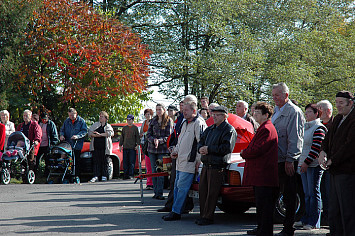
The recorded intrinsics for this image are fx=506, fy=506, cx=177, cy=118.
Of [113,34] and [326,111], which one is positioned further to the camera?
[113,34]

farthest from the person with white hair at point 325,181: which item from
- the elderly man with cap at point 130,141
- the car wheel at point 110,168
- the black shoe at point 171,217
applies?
the car wheel at point 110,168

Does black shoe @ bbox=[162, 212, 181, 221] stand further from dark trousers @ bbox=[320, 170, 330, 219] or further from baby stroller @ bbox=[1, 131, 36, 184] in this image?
baby stroller @ bbox=[1, 131, 36, 184]

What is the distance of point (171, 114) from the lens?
12.4m

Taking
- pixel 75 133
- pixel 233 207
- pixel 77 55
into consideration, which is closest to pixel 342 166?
pixel 233 207

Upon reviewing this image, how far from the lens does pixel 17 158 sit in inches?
567

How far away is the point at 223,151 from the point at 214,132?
1.21 feet

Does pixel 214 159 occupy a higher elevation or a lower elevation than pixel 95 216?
higher

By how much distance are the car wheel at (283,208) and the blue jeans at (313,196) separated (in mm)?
198

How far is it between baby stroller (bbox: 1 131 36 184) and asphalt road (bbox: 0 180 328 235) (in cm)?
186

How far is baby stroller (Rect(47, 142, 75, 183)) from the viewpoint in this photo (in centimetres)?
1477

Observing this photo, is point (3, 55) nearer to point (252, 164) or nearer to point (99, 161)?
point (99, 161)

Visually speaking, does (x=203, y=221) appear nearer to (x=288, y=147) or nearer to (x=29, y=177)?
(x=288, y=147)

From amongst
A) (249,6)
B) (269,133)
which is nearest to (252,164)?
(269,133)

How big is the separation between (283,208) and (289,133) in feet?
4.54
